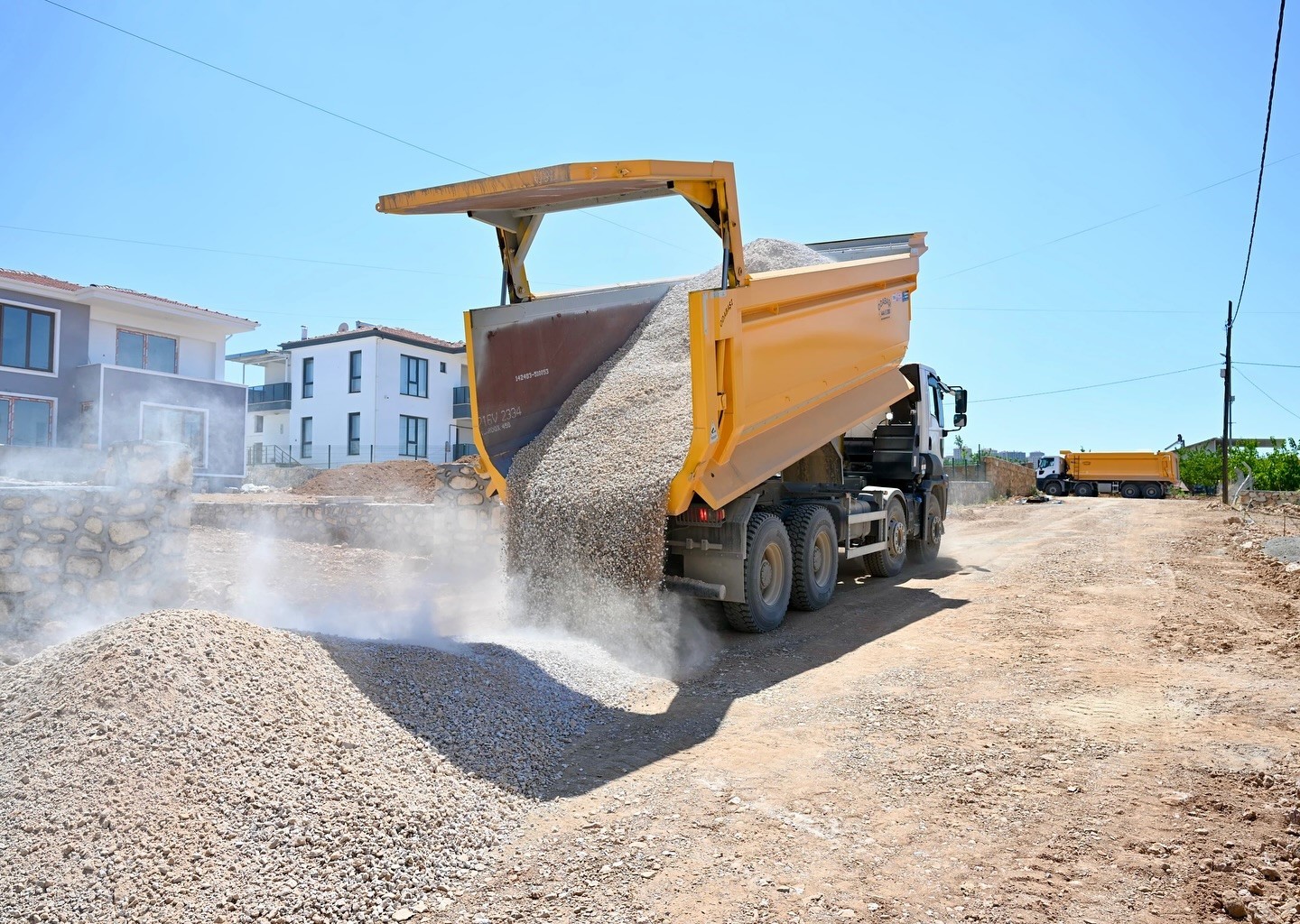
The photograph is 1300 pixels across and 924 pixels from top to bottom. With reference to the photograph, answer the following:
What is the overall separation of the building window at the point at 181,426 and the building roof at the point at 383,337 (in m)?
8.87

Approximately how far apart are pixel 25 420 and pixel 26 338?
6.36ft

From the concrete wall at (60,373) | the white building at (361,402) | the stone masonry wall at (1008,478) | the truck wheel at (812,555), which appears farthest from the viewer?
the stone masonry wall at (1008,478)

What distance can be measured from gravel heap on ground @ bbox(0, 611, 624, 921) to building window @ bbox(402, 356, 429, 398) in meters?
29.2

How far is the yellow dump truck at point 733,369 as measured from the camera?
229 inches

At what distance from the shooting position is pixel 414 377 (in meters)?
32.9

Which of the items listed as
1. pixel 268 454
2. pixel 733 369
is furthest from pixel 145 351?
pixel 733 369

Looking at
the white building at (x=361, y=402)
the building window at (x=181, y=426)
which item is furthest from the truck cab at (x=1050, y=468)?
the building window at (x=181, y=426)

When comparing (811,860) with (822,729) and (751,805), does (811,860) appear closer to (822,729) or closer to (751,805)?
(751,805)

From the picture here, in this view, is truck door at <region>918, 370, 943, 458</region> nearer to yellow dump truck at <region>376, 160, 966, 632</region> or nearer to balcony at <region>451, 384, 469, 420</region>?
yellow dump truck at <region>376, 160, 966, 632</region>

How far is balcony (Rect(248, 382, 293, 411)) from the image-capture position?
33844 mm

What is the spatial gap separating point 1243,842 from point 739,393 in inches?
155

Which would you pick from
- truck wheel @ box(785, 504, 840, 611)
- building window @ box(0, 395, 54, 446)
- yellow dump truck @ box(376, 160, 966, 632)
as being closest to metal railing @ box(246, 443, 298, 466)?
building window @ box(0, 395, 54, 446)

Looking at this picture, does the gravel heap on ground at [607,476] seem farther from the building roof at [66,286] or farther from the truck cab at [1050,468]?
the truck cab at [1050,468]

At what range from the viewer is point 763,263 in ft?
27.8
